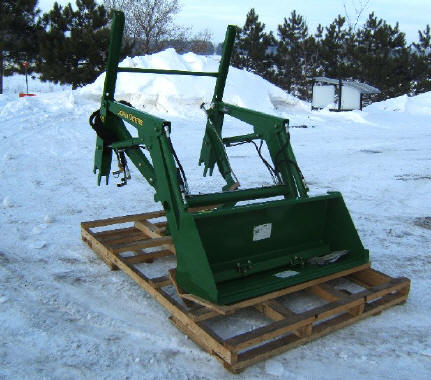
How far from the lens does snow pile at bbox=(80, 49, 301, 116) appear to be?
16250 millimetres

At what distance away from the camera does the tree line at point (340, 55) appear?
27578 millimetres

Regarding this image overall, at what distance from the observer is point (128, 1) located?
1231 inches

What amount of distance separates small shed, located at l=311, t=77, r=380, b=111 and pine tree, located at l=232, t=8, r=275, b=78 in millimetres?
7827

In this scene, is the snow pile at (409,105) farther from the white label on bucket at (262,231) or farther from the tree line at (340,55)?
the white label on bucket at (262,231)

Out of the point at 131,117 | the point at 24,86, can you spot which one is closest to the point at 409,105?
the point at 131,117

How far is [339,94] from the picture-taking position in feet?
64.8

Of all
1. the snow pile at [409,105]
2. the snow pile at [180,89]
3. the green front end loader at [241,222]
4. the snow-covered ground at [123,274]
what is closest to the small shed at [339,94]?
the snow pile at [409,105]

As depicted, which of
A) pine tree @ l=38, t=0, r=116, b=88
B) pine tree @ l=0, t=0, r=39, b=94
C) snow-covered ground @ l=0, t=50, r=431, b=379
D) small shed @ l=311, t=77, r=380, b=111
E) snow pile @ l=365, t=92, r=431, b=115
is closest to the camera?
snow-covered ground @ l=0, t=50, r=431, b=379

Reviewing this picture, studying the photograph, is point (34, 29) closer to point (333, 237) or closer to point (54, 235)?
point (54, 235)

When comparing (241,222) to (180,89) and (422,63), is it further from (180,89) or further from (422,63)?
(422,63)

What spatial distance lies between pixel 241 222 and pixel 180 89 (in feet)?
43.5

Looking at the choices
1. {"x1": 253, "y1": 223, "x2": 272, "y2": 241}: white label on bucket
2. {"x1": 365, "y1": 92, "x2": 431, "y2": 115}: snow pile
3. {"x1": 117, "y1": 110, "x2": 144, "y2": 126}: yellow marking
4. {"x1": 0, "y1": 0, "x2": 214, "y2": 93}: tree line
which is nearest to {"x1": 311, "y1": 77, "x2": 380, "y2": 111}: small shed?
{"x1": 365, "y1": 92, "x2": 431, "y2": 115}: snow pile

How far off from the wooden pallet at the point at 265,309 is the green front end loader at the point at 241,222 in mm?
133

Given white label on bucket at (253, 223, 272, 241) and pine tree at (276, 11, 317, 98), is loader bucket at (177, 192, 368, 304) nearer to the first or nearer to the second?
white label on bucket at (253, 223, 272, 241)
